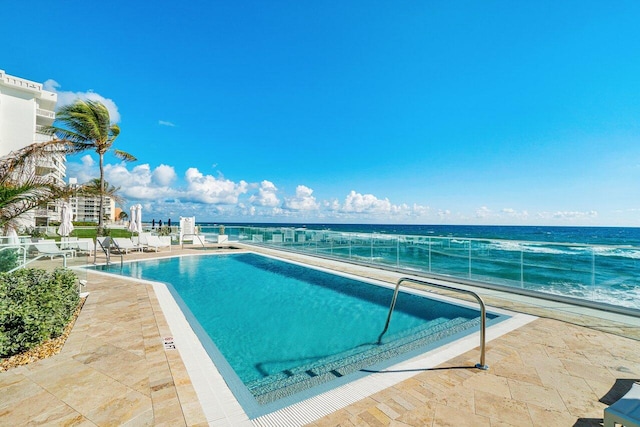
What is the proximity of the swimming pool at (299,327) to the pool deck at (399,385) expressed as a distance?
1.64 ft

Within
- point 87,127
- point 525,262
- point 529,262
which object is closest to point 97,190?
point 87,127

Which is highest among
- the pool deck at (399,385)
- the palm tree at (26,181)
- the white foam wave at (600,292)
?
the palm tree at (26,181)

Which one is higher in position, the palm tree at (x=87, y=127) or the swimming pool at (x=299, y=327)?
the palm tree at (x=87, y=127)

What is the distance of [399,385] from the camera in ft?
8.45

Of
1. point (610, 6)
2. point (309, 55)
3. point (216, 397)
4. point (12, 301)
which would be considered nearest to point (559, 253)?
point (610, 6)

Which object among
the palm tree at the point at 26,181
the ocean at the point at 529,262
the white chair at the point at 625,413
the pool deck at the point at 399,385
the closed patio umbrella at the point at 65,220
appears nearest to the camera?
the white chair at the point at 625,413

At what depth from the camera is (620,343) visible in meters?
3.55

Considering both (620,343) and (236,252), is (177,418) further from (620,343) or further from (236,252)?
(236,252)

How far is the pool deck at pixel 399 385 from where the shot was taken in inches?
81.7

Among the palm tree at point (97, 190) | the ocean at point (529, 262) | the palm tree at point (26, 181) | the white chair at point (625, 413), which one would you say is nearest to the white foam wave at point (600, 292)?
the ocean at point (529, 262)

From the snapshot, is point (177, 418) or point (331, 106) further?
point (331, 106)

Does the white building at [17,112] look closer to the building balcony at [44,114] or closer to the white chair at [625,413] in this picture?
the building balcony at [44,114]

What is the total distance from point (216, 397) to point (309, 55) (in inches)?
606

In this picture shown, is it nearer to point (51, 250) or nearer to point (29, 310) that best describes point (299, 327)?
point (29, 310)
